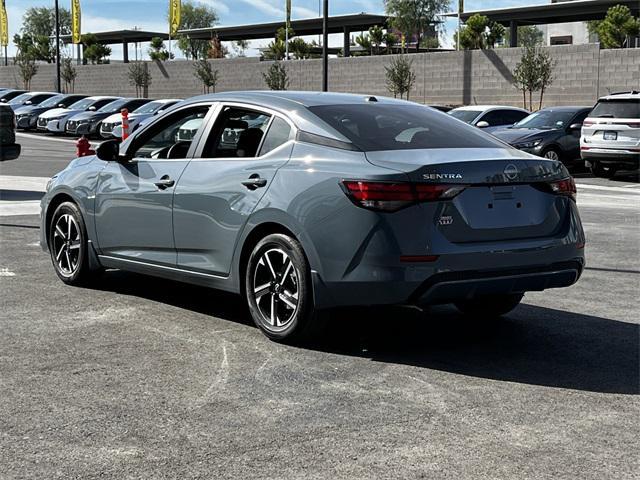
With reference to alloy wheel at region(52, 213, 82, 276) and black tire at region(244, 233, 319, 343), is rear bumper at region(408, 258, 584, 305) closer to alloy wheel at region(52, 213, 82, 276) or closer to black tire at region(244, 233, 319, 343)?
black tire at region(244, 233, 319, 343)

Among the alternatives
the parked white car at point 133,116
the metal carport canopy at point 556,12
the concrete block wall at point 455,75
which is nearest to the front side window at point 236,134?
the parked white car at point 133,116

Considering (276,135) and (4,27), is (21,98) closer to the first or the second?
(4,27)

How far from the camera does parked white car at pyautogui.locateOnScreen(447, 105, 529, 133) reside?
2586 cm

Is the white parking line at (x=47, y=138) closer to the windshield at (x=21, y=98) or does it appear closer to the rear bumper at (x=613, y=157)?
the windshield at (x=21, y=98)

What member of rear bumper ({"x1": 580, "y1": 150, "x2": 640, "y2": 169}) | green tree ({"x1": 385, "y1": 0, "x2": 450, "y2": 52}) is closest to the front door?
rear bumper ({"x1": 580, "y1": 150, "x2": 640, "y2": 169})

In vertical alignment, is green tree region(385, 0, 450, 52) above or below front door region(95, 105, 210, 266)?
above

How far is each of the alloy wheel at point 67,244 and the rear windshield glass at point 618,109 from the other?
16103mm

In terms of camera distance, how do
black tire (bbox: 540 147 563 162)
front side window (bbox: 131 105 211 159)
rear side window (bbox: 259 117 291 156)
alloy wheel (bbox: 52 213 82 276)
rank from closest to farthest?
rear side window (bbox: 259 117 291 156), front side window (bbox: 131 105 211 159), alloy wheel (bbox: 52 213 82 276), black tire (bbox: 540 147 563 162)

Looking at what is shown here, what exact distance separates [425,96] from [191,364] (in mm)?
49765

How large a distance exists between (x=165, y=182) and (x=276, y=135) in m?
1.04

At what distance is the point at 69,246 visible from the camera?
8445mm

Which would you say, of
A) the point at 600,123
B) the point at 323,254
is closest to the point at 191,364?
the point at 323,254

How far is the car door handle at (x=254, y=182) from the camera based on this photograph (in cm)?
653

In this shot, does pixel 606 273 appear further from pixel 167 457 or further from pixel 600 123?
pixel 600 123
